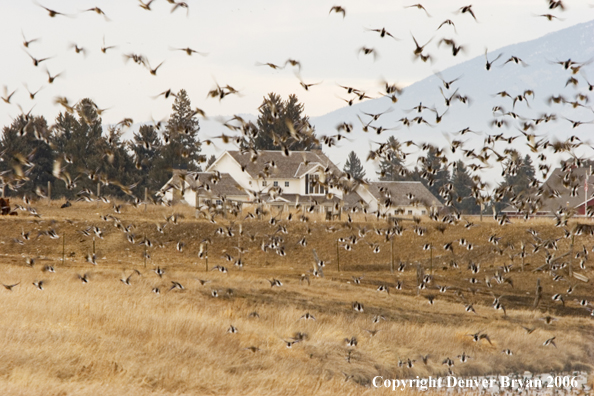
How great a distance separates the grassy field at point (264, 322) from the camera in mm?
23938

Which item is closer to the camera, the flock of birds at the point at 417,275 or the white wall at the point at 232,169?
the flock of birds at the point at 417,275

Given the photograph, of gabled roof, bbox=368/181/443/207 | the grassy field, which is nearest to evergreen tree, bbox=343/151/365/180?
gabled roof, bbox=368/181/443/207

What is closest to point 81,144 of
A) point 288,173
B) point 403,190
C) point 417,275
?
point 288,173

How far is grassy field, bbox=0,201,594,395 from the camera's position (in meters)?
23.9

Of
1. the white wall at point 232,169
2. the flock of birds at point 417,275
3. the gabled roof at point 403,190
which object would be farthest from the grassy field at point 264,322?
the gabled roof at point 403,190

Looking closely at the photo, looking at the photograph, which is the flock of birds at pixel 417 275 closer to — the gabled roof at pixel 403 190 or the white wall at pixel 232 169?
the white wall at pixel 232 169

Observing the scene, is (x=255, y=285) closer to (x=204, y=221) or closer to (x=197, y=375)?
(x=197, y=375)

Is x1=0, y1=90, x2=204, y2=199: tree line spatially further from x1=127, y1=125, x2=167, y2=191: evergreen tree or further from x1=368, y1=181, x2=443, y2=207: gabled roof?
→ x1=368, y1=181, x2=443, y2=207: gabled roof

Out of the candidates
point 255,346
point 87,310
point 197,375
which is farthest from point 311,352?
point 87,310

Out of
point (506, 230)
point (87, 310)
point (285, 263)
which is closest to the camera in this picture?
point (87, 310)

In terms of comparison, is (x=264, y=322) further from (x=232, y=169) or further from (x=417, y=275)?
(x=232, y=169)

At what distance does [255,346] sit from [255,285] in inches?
511

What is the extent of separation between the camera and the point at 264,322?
33.9 metres

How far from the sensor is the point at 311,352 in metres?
29.2
